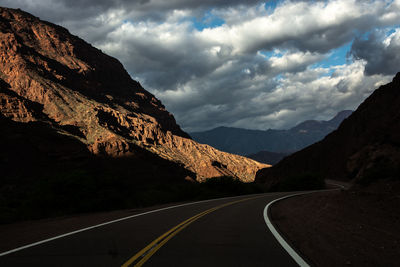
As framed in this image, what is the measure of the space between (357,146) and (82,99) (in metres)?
81.2

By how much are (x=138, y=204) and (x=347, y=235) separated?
1654 cm

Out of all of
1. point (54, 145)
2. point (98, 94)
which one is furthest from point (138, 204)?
point (98, 94)

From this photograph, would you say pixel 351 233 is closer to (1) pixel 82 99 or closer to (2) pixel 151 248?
(2) pixel 151 248

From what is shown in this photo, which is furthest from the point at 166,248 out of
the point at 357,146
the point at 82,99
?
the point at 82,99

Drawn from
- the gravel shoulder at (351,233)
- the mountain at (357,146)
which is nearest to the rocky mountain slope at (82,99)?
the mountain at (357,146)

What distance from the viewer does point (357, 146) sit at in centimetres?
6756

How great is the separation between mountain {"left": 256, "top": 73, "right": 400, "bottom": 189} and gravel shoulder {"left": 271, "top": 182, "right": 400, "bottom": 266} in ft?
116

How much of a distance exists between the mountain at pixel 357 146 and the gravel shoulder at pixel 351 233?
116 feet

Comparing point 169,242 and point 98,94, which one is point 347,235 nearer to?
point 169,242

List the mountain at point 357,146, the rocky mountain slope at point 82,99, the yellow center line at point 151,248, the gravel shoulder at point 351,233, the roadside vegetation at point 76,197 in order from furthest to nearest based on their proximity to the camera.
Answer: the rocky mountain slope at point 82,99, the mountain at point 357,146, the roadside vegetation at point 76,197, the gravel shoulder at point 351,233, the yellow center line at point 151,248

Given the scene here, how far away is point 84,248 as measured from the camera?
7.32 meters

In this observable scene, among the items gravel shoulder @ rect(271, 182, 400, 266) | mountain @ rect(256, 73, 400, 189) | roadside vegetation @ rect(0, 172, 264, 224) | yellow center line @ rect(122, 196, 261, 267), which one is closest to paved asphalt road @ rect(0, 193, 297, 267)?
yellow center line @ rect(122, 196, 261, 267)

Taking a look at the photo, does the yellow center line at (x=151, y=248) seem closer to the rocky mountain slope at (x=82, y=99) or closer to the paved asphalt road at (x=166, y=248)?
the paved asphalt road at (x=166, y=248)

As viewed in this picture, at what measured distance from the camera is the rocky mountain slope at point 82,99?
292 ft
